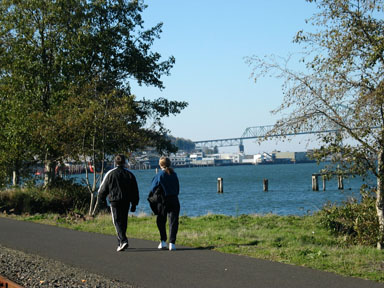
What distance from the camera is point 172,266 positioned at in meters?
9.30

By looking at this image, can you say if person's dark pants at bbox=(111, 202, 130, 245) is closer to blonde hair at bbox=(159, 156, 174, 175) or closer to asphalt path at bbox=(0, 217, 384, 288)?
asphalt path at bbox=(0, 217, 384, 288)

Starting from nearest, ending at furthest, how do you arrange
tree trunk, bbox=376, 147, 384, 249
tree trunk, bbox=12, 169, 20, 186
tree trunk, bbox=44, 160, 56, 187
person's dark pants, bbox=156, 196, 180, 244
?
person's dark pants, bbox=156, 196, 180, 244, tree trunk, bbox=376, 147, 384, 249, tree trunk, bbox=44, 160, 56, 187, tree trunk, bbox=12, 169, 20, 186

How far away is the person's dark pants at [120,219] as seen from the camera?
36.8 ft

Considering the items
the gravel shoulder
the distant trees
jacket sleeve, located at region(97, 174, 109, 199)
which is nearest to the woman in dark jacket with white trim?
jacket sleeve, located at region(97, 174, 109, 199)

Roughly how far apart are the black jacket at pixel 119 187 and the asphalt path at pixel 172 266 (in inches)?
39.9

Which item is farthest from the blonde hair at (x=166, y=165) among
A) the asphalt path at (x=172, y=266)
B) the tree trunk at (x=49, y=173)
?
the tree trunk at (x=49, y=173)

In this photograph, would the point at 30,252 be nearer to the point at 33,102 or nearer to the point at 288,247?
the point at 288,247

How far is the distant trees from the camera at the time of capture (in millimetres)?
22000

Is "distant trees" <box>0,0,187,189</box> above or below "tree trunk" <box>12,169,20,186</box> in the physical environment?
above

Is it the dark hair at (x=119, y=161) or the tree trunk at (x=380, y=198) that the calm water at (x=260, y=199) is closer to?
the tree trunk at (x=380, y=198)

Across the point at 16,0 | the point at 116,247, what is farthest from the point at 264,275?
the point at 16,0

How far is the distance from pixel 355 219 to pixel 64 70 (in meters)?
15.9

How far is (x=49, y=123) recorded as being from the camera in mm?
20938

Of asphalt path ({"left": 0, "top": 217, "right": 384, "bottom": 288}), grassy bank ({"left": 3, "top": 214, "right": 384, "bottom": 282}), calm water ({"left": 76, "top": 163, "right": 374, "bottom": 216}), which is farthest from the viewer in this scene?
calm water ({"left": 76, "top": 163, "right": 374, "bottom": 216})
